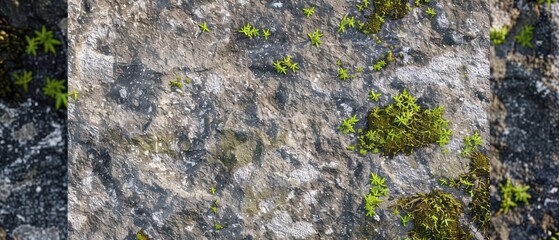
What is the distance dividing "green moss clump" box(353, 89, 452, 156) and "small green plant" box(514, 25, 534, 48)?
2.80 feet

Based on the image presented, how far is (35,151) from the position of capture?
2.74m

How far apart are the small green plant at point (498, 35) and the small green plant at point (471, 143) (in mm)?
780

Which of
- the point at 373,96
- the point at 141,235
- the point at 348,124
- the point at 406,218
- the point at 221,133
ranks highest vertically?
the point at 373,96

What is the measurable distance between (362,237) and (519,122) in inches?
43.9

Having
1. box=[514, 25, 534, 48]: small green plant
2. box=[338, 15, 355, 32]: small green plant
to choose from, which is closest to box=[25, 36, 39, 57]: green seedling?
box=[338, 15, 355, 32]: small green plant

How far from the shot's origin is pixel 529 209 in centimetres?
273

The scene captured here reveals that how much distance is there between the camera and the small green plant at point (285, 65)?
7.12 feet

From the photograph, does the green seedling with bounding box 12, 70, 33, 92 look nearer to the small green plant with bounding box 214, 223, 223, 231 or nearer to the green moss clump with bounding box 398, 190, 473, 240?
the small green plant with bounding box 214, 223, 223, 231

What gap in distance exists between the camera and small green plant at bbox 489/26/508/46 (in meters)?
2.74

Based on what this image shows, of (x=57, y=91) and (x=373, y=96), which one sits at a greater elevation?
(x=373, y=96)

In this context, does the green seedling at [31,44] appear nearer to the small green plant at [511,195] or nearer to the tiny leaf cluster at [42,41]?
the tiny leaf cluster at [42,41]

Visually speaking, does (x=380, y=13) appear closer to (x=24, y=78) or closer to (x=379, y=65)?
(x=379, y=65)

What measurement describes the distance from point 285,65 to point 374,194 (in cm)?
60

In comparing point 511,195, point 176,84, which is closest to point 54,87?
point 176,84
